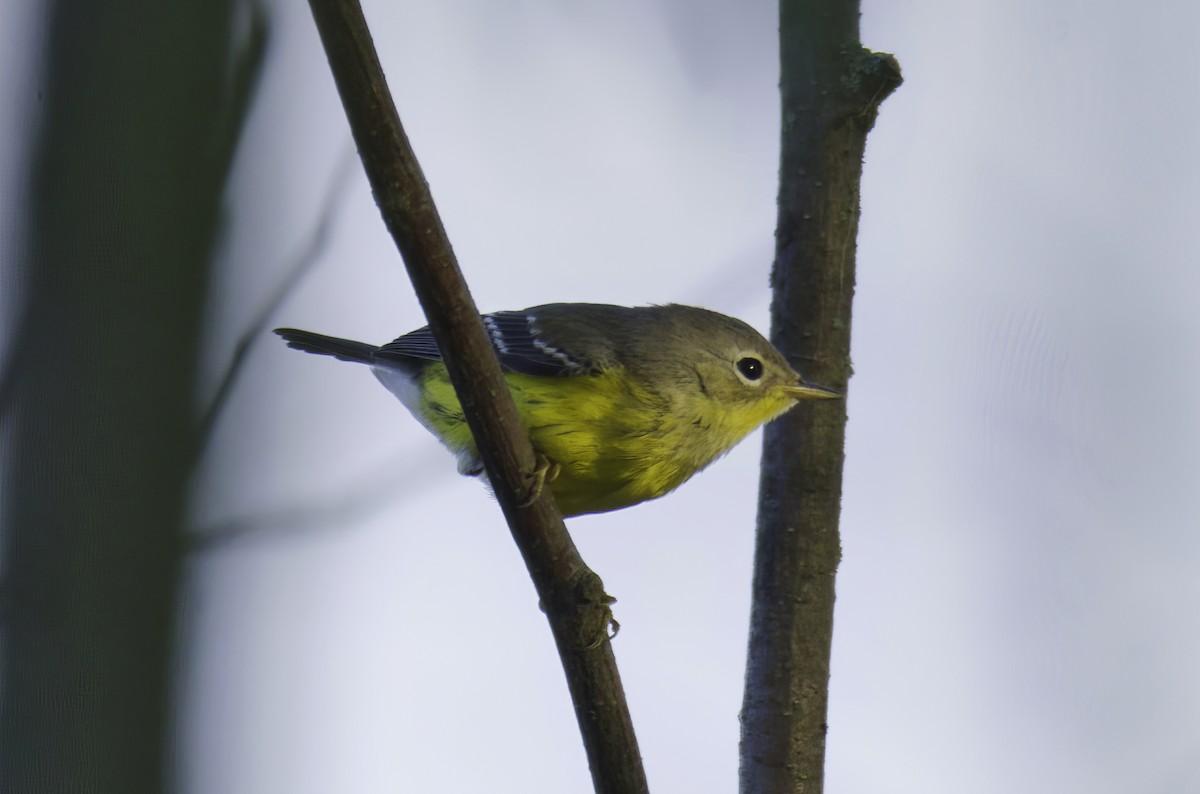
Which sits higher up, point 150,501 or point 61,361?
point 61,361

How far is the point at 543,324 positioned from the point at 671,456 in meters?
1.04

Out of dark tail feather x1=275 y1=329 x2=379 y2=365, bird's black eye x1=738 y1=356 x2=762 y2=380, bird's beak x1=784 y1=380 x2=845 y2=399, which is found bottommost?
bird's beak x1=784 y1=380 x2=845 y2=399

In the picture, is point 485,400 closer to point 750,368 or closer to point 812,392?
point 812,392

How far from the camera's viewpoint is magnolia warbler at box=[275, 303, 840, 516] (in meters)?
4.61

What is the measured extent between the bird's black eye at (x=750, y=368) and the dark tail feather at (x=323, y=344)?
206 centimetres

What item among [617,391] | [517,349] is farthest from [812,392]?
[517,349]

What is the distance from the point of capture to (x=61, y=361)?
3.54m

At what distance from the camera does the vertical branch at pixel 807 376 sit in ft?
12.7

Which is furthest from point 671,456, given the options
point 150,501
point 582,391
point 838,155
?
point 150,501

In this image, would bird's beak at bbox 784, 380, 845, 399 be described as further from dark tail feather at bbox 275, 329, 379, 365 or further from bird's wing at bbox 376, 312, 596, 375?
dark tail feather at bbox 275, 329, 379, 365

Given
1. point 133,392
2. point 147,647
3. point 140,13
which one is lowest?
point 147,647

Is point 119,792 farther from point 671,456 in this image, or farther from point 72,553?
point 671,456

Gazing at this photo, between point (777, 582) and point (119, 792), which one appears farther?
point (777, 582)

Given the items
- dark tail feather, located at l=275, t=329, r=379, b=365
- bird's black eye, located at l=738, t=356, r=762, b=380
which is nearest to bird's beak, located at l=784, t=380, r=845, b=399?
bird's black eye, located at l=738, t=356, r=762, b=380
